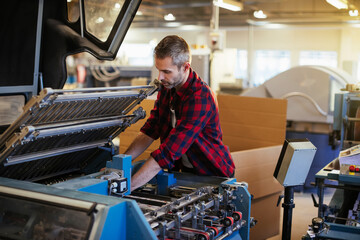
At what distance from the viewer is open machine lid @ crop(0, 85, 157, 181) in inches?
60.4

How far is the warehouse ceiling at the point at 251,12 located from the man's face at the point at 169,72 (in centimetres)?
713

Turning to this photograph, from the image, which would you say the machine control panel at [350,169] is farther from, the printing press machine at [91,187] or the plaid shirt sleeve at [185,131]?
the plaid shirt sleeve at [185,131]

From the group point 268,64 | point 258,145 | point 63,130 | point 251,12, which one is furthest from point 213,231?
point 268,64

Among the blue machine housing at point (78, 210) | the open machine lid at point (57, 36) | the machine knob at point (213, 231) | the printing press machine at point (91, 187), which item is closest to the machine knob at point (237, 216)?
the printing press machine at point (91, 187)

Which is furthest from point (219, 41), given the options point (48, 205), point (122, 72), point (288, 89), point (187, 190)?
point (48, 205)

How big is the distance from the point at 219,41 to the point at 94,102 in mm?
3614

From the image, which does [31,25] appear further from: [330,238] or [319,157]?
[319,157]

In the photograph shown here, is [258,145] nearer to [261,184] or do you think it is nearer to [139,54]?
[261,184]

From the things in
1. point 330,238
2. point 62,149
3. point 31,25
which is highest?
point 31,25

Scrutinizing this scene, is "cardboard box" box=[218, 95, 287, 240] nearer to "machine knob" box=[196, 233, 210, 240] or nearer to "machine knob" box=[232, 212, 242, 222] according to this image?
"machine knob" box=[232, 212, 242, 222]

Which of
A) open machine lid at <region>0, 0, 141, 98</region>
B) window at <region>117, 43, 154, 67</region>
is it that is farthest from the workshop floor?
window at <region>117, 43, 154, 67</region>

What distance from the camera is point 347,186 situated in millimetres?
2604

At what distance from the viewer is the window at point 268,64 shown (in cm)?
1324

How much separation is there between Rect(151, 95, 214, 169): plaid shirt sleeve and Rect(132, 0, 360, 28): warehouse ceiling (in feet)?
23.5
